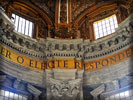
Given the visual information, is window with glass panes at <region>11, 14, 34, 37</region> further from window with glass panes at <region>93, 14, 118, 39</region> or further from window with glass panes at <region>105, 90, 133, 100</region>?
window with glass panes at <region>105, 90, 133, 100</region>

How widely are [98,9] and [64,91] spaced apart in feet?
28.4

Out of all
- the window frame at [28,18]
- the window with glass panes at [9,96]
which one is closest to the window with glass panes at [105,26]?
the window frame at [28,18]

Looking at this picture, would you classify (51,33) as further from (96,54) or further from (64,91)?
(64,91)

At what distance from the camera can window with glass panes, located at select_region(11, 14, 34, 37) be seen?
68.2ft

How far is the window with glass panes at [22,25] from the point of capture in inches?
818

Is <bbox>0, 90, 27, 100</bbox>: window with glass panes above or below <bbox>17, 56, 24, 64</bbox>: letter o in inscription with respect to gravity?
below

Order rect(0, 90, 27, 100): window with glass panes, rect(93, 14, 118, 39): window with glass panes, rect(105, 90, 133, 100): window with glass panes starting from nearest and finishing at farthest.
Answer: rect(0, 90, 27, 100): window with glass panes, rect(105, 90, 133, 100): window with glass panes, rect(93, 14, 118, 39): window with glass panes

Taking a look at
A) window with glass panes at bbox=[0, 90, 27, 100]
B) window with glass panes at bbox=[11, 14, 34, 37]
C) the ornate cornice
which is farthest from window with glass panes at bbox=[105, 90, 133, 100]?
window with glass panes at bbox=[11, 14, 34, 37]

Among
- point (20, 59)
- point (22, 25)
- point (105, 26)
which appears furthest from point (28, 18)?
point (105, 26)

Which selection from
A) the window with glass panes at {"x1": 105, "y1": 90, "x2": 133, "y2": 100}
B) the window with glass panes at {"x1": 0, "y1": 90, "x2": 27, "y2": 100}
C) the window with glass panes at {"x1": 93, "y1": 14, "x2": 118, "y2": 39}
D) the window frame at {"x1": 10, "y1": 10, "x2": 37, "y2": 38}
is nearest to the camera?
the window with glass panes at {"x1": 0, "y1": 90, "x2": 27, "y2": 100}

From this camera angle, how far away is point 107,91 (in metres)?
18.2

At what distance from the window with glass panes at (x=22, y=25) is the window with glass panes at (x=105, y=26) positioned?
5.52 metres

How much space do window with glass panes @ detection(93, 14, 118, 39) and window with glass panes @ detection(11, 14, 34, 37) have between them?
5.52 metres

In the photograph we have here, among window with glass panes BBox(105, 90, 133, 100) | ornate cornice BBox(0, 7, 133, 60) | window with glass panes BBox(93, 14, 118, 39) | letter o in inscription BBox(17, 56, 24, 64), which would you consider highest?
window with glass panes BBox(93, 14, 118, 39)
